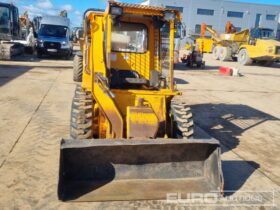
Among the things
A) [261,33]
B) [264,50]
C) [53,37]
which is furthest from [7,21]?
[261,33]

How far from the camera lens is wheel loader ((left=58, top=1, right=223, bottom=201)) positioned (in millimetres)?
4199

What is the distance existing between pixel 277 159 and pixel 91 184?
3.53m

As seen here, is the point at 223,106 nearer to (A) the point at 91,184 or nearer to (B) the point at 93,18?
(B) the point at 93,18

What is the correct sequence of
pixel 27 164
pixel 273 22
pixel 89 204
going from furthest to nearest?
pixel 273 22 < pixel 27 164 < pixel 89 204

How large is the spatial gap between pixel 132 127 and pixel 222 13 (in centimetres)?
6020

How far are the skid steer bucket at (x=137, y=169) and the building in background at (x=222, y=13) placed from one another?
54849mm

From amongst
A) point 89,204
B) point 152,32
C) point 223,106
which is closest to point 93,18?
point 152,32

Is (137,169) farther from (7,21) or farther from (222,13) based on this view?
(222,13)

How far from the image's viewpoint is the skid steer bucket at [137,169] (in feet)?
13.5

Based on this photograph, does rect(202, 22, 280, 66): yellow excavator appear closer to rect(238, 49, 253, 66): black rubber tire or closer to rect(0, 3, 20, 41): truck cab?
rect(238, 49, 253, 66): black rubber tire

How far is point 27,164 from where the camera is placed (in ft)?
16.4

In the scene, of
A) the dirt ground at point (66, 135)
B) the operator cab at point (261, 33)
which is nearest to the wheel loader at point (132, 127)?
the dirt ground at point (66, 135)

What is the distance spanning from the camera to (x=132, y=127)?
15.2ft

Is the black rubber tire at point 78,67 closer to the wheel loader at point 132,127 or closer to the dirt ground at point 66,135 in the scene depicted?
the dirt ground at point 66,135
